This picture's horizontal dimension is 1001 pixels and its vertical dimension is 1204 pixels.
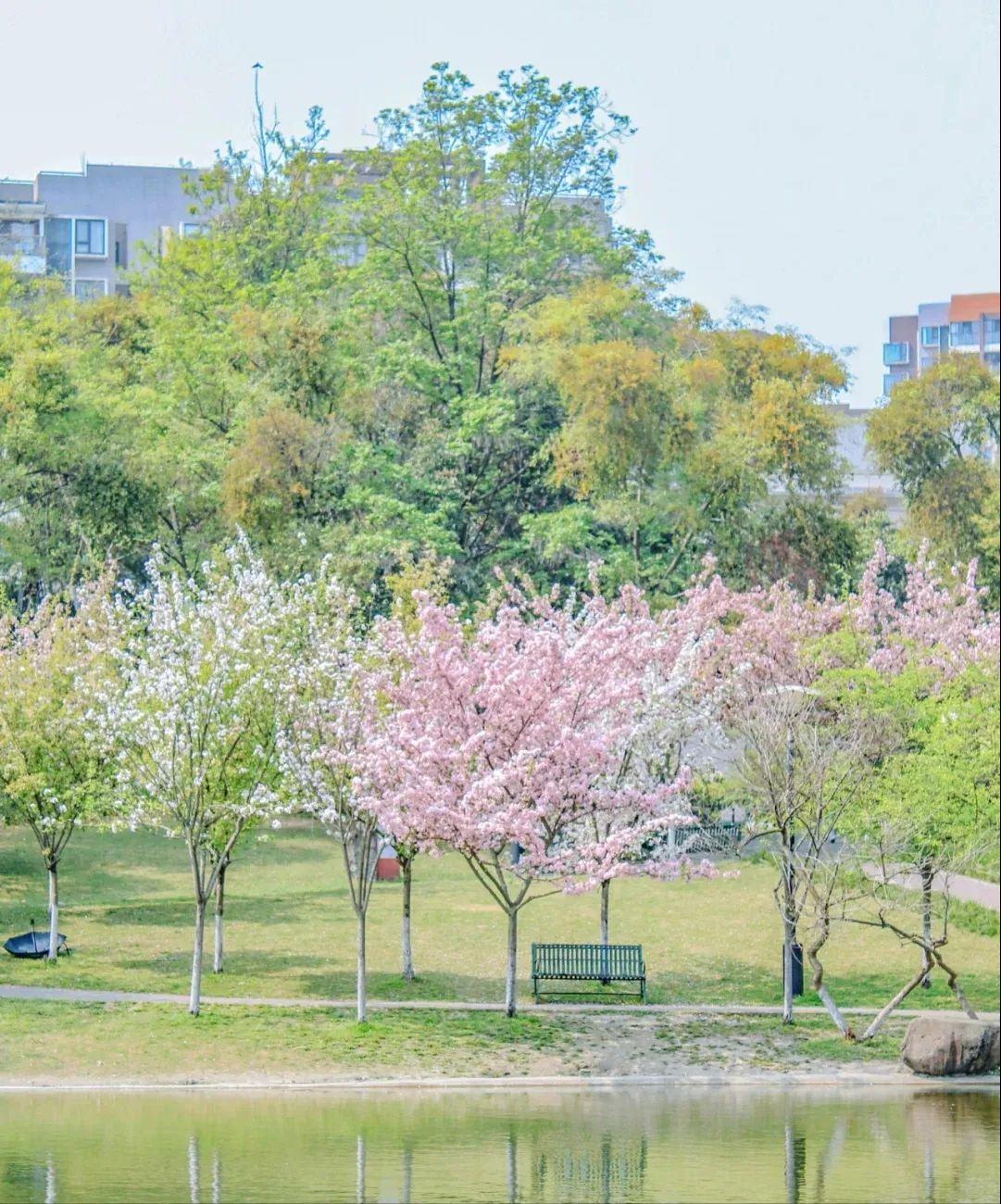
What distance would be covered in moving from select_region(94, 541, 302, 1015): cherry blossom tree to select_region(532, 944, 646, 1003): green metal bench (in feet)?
20.4

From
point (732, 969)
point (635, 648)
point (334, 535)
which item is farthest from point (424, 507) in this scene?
point (732, 969)

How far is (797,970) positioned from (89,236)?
310ft

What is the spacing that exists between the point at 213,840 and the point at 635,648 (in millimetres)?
10707

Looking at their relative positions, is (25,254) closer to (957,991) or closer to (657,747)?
(657,747)

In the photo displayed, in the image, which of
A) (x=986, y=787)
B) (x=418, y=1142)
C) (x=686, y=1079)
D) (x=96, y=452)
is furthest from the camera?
(x=96, y=452)

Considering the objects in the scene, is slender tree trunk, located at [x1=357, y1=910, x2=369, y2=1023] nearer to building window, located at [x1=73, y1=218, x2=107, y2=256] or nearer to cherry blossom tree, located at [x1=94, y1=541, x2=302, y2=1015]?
cherry blossom tree, located at [x1=94, y1=541, x2=302, y2=1015]

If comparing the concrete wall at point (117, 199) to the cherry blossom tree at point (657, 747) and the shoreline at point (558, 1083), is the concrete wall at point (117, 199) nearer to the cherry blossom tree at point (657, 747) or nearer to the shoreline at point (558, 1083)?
the cherry blossom tree at point (657, 747)

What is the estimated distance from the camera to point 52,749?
1575 inches

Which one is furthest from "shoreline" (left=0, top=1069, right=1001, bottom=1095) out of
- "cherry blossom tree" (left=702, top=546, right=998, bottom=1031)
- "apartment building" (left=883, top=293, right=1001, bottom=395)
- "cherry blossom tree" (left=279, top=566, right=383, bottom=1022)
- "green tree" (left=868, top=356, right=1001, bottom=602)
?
"apartment building" (left=883, top=293, right=1001, bottom=395)

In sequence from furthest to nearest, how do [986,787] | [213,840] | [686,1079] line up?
[213,840] < [686,1079] < [986,787]

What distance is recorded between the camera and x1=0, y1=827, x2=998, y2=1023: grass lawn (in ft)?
127

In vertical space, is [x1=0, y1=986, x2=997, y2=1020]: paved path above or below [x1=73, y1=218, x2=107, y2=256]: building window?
below

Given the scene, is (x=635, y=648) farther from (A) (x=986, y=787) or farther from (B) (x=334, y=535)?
(B) (x=334, y=535)

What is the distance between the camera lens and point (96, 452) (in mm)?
64188
